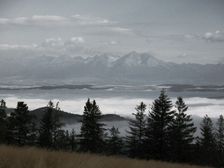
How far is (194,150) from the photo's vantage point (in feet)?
206

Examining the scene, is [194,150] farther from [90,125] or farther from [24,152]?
[24,152]

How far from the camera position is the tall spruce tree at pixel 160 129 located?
55.3m

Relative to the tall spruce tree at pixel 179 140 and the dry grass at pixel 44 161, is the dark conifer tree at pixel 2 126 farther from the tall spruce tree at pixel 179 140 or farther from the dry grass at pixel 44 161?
the dry grass at pixel 44 161

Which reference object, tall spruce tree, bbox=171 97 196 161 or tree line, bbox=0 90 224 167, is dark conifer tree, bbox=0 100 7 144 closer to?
tree line, bbox=0 90 224 167

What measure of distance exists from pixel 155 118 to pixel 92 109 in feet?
30.2

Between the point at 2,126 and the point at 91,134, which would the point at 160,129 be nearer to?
the point at 91,134

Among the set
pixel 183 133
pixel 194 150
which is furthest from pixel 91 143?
pixel 194 150

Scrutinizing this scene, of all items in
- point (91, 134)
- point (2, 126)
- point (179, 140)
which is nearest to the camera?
point (91, 134)

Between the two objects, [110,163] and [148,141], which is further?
[148,141]

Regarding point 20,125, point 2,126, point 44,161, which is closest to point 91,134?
point 20,125

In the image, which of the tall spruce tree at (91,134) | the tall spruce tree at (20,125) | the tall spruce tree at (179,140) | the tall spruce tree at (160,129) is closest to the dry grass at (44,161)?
the tall spruce tree at (91,134)

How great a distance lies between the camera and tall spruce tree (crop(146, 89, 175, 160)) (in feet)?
181

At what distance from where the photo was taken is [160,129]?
5703cm

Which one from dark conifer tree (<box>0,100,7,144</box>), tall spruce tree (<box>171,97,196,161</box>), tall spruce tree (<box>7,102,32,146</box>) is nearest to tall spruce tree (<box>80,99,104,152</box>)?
tall spruce tree (<box>7,102,32,146</box>)
